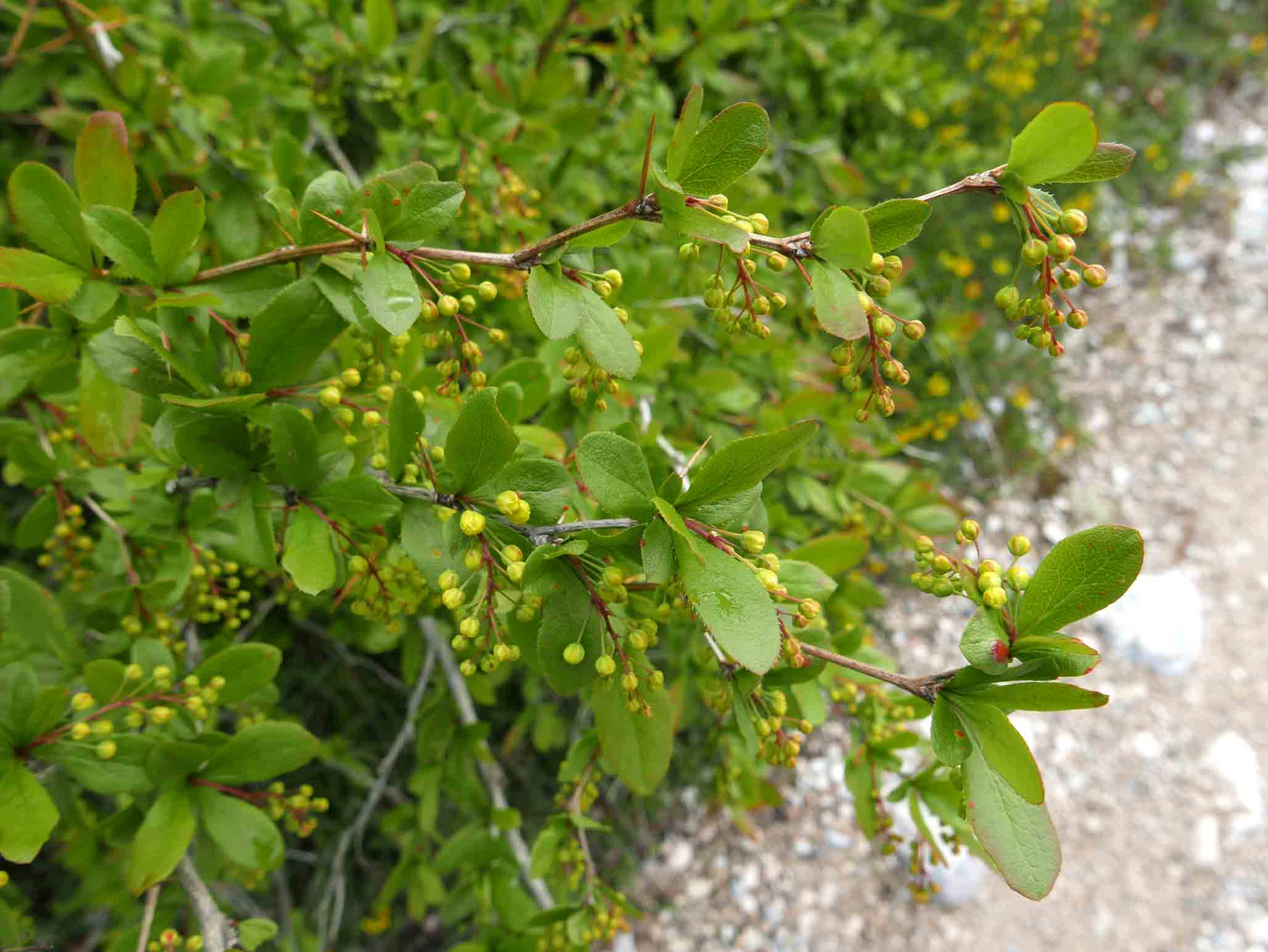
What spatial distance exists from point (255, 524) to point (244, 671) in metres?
0.36

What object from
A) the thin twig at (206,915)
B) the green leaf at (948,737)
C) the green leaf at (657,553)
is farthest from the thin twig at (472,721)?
the green leaf at (948,737)

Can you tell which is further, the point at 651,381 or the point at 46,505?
the point at 651,381

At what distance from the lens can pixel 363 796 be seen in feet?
8.40

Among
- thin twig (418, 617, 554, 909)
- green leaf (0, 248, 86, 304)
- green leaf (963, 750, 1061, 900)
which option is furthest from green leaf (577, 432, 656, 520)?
thin twig (418, 617, 554, 909)

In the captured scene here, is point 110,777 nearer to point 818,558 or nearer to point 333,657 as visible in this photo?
point 818,558

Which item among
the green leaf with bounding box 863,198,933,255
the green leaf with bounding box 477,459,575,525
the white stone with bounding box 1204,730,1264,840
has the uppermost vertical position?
the green leaf with bounding box 863,198,933,255

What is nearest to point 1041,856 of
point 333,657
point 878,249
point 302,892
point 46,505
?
point 878,249

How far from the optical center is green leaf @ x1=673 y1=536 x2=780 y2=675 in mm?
753

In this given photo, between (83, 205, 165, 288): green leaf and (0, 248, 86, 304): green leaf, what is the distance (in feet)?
0.21

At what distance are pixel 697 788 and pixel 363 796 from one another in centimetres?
117

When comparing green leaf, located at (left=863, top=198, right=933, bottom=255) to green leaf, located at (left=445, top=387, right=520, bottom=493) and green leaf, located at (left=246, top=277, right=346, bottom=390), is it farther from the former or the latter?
green leaf, located at (left=246, top=277, right=346, bottom=390)

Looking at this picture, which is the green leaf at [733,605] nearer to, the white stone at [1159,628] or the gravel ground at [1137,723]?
the gravel ground at [1137,723]

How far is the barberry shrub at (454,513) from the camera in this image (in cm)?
80

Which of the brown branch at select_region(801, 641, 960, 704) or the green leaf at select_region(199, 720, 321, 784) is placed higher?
the brown branch at select_region(801, 641, 960, 704)
